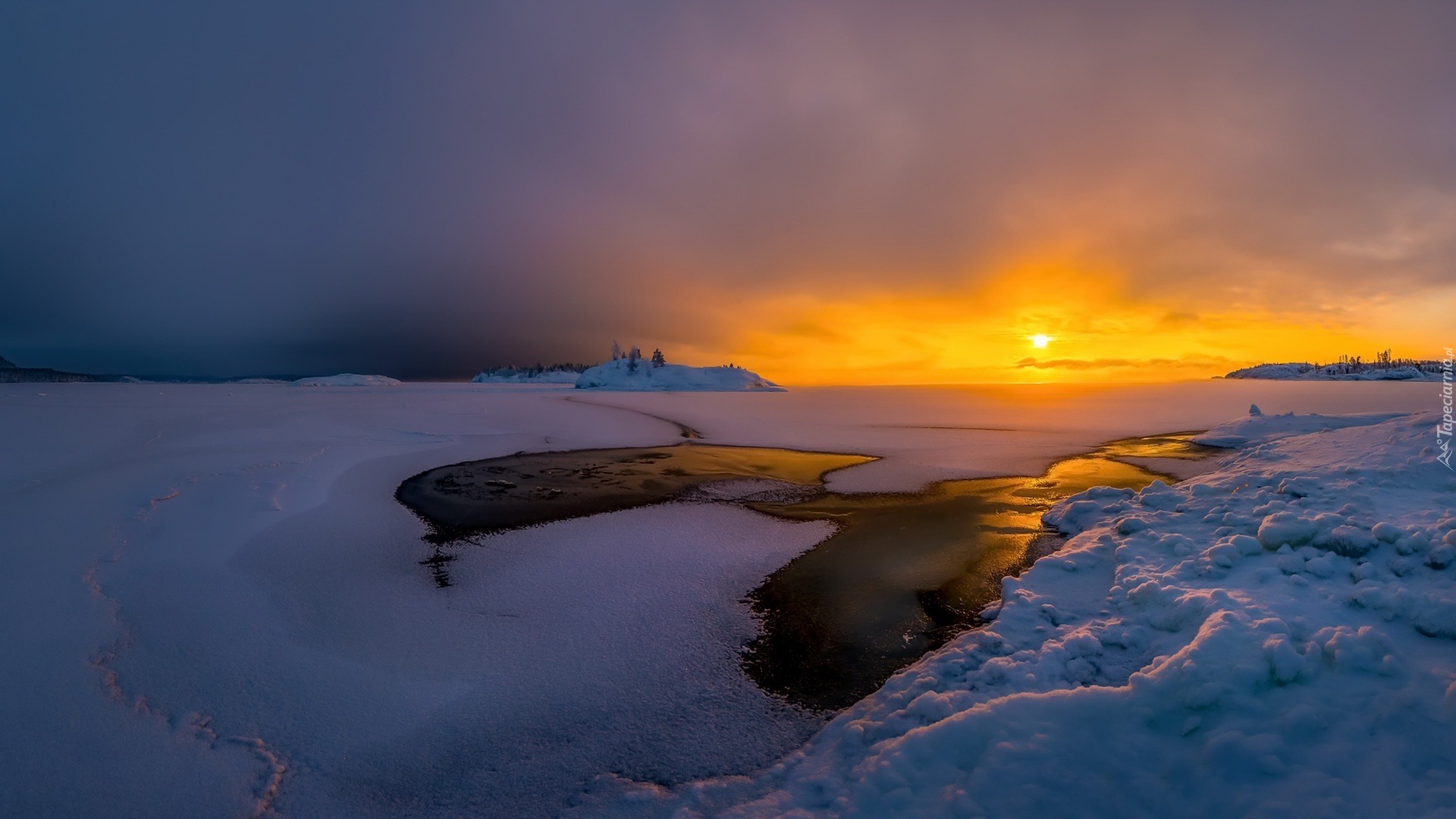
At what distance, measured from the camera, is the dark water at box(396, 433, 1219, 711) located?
4793mm

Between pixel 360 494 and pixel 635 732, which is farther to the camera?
pixel 360 494

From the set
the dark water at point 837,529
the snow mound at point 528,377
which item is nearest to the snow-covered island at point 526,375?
the snow mound at point 528,377

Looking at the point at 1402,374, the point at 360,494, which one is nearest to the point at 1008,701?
the point at 360,494

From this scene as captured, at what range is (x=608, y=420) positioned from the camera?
81.8ft

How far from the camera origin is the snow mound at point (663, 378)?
8794 cm

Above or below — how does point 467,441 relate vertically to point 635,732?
above

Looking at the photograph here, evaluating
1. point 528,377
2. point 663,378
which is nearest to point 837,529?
point 663,378

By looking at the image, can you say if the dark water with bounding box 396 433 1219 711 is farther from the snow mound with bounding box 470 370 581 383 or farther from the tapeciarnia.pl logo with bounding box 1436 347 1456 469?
the snow mound with bounding box 470 370 581 383

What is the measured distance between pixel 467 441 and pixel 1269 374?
656 ft

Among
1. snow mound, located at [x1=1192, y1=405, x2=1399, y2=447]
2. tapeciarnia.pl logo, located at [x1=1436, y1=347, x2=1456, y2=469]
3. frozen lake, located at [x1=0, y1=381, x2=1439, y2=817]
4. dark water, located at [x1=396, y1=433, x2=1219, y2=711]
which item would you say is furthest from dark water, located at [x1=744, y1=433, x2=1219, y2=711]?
snow mound, located at [x1=1192, y1=405, x2=1399, y2=447]

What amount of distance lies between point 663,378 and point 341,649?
9049cm

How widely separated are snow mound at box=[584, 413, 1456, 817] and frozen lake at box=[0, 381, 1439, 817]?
72 centimetres

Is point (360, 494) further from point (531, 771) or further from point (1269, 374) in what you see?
point (1269, 374)

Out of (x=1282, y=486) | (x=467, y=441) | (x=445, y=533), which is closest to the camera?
(x=1282, y=486)
